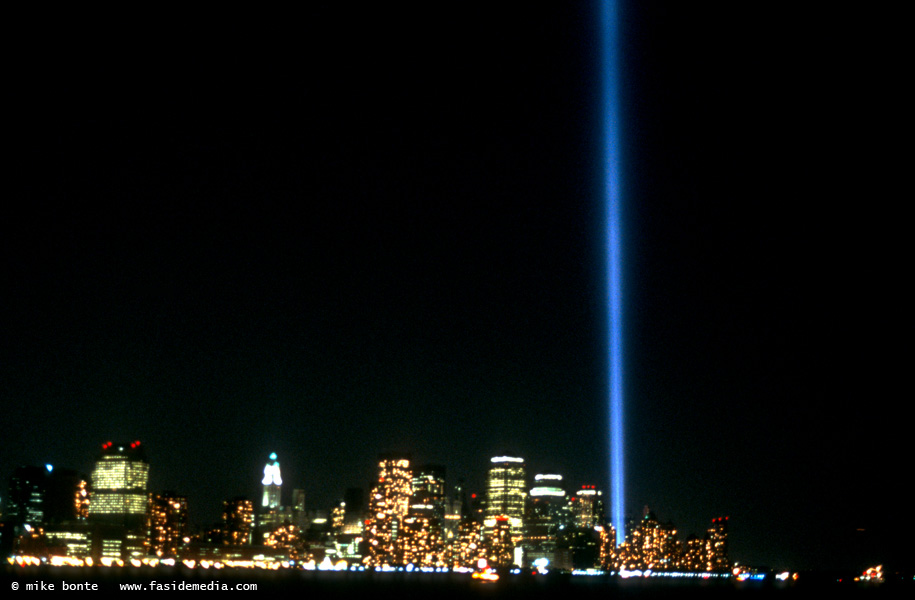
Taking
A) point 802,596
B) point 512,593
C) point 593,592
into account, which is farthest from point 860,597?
point 512,593

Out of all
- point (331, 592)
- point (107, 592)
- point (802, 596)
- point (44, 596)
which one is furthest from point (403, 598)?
point (802, 596)

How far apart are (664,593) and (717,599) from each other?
2019 cm

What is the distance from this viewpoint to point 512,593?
6014 inches

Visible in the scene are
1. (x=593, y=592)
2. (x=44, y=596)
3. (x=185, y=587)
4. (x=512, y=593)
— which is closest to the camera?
(x=44, y=596)

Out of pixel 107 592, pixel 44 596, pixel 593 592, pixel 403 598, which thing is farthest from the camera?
pixel 593 592

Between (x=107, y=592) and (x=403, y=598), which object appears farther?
(x=403, y=598)

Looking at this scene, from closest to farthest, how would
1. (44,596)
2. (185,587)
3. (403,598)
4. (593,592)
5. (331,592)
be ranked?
(44,596) → (185,587) → (403,598) → (331,592) → (593,592)

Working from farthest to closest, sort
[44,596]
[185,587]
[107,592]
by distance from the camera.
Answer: [185,587] → [107,592] → [44,596]

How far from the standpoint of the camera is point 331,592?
137750mm

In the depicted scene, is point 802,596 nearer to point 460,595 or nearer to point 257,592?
point 460,595

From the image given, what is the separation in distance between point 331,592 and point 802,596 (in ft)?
233

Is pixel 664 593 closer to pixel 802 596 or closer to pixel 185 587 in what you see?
pixel 802 596

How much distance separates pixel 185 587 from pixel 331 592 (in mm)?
23575

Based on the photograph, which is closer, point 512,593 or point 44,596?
point 44,596
